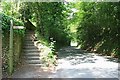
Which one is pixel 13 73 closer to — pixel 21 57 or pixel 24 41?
pixel 21 57

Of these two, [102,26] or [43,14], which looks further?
[102,26]

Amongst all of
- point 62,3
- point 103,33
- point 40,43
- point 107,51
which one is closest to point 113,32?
point 107,51

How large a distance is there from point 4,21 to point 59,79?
3.20 metres

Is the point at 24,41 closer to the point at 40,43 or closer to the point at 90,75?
the point at 40,43

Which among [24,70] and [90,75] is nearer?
[90,75]

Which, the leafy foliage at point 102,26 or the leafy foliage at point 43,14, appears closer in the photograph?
the leafy foliage at point 102,26

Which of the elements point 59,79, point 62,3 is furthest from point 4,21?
point 62,3

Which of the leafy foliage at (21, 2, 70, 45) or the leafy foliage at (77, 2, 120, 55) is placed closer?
the leafy foliage at (77, 2, 120, 55)

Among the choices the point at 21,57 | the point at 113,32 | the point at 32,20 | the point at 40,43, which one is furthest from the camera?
the point at 32,20

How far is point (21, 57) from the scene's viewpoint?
12.2 meters

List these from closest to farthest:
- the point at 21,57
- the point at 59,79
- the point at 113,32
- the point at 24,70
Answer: the point at 59,79 → the point at 24,70 → the point at 21,57 → the point at 113,32

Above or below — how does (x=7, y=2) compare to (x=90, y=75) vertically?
above

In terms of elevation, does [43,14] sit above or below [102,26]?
above

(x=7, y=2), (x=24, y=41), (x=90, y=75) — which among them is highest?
(x=7, y=2)
